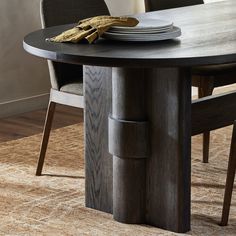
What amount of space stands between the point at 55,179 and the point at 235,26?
3.49 ft

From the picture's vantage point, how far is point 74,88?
11.3 feet

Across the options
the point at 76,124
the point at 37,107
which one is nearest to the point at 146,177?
the point at 76,124

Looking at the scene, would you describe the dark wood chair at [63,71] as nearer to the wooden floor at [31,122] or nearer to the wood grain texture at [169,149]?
the wood grain texture at [169,149]

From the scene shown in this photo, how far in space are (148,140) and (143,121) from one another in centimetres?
8

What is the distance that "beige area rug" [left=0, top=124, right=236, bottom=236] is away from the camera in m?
3.01

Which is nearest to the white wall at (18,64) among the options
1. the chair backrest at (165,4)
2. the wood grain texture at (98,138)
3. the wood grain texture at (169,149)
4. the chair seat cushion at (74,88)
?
the chair backrest at (165,4)

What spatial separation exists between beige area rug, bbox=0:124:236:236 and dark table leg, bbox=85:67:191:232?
0.08 m

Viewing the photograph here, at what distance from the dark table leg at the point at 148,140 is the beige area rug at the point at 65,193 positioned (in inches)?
3.2

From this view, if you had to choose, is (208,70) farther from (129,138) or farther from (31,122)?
(31,122)

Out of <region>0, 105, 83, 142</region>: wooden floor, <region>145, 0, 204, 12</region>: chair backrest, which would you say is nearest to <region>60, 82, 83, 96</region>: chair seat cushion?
<region>145, 0, 204, 12</region>: chair backrest

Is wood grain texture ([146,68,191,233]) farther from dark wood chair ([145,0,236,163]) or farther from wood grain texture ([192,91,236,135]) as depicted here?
dark wood chair ([145,0,236,163])

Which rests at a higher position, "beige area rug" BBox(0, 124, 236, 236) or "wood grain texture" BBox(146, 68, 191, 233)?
"wood grain texture" BBox(146, 68, 191, 233)

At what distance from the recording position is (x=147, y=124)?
9.59 ft

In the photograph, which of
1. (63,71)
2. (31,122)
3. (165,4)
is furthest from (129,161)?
(31,122)
